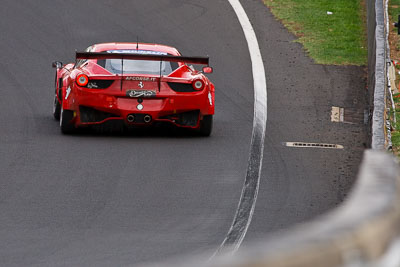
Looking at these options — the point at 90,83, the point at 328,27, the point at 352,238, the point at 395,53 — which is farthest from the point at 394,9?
the point at 352,238

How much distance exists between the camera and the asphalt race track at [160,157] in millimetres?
8414

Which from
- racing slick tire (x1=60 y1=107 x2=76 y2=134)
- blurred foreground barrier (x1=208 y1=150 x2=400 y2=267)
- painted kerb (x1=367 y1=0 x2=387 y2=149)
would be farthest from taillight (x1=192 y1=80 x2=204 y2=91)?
blurred foreground barrier (x1=208 y1=150 x2=400 y2=267)

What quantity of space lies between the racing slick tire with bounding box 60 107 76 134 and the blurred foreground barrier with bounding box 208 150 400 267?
10004 mm

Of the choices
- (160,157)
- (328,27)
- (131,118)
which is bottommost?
(160,157)

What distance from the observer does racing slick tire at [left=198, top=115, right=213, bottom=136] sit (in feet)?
41.8

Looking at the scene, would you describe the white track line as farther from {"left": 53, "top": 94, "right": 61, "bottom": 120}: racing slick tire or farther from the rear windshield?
{"left": 53, "top": 94, "right": 61, "bottom": 120}: racing slick tire

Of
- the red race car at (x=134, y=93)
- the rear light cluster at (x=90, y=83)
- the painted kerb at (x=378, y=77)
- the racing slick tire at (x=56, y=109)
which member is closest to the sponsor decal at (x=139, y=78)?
the red race car at (x=134, y=93)

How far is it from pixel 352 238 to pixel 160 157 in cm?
929

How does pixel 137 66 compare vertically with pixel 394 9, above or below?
below

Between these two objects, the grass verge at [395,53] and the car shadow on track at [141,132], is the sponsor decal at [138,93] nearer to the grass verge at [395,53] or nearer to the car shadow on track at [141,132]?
the car shadow on track at [141,132]

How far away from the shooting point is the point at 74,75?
41.2 feet

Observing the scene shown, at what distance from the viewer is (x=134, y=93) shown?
40.3ft

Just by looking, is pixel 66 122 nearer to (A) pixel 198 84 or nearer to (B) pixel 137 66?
(B) pixel 137 66

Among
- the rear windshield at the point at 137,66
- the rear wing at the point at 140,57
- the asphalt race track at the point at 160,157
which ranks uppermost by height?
the rear wing at the point at 140,57
